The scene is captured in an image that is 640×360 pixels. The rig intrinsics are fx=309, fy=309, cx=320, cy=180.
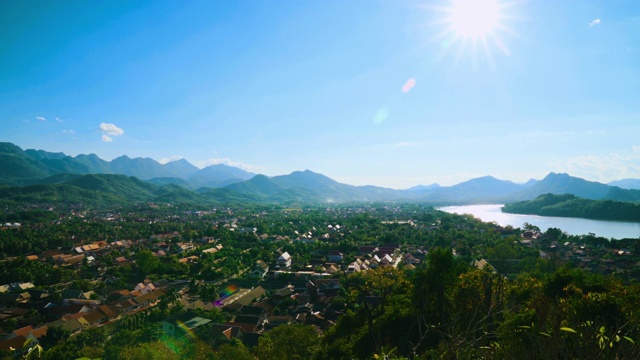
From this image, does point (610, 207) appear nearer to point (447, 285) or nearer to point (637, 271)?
point (637, 271)

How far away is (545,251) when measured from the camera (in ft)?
107

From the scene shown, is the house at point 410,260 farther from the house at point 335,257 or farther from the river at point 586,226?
the river at point 586,226

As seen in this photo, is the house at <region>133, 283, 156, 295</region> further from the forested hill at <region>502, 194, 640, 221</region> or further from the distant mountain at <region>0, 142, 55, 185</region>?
the distant mountain at <region>0, 142, 55, 185</region>

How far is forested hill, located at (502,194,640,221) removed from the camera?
63156 millimetres

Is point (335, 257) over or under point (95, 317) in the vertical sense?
over

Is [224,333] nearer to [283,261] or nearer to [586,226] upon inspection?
[283,261]

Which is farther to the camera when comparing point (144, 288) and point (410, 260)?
point (410, 260)

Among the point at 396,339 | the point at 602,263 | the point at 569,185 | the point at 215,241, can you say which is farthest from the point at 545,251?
the point at 569,185

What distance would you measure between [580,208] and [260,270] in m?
82.8

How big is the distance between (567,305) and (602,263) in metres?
26.9

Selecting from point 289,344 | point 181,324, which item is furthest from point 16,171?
point 289,344

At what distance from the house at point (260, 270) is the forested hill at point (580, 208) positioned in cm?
7455

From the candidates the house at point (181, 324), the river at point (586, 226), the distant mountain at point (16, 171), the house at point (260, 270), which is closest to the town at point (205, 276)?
the house at point (181, 324)

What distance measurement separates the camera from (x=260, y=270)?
2722 centimetres
